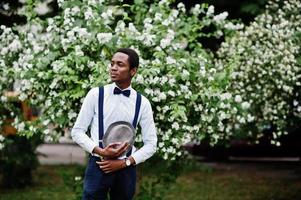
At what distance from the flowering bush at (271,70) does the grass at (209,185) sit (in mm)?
1446

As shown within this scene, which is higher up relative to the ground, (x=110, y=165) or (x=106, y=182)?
(x=110, y=165)

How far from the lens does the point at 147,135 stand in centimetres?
530

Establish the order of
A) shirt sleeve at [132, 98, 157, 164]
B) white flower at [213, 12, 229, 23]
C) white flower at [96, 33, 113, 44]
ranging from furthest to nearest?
white flower at [213, 12, 229, 23]
white flower at [96, 33, 113, 44]
shirt sleeve at [132, 98, 157, 164]

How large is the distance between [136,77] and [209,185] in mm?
8162

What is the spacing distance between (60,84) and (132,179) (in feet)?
9.18

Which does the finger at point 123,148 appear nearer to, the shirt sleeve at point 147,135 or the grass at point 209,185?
the shirt sleeve at point 147,135

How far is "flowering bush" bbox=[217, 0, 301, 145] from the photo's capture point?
10094 mm

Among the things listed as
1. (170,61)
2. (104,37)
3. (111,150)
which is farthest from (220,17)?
(111,150)

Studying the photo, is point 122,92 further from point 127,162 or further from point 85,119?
point 127,162

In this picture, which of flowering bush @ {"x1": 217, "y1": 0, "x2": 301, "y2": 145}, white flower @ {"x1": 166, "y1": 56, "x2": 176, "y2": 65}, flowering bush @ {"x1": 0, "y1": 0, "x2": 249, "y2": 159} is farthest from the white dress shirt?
flowering bush @ {"x1": 217, "y1": 0, "x2": 301, "y2": 145}

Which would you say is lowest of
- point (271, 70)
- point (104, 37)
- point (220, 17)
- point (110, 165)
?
point (110, 165)

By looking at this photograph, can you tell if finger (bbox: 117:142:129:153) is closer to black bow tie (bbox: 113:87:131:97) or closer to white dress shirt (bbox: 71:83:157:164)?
white dress shirt (bbox: 71:83:157:164)

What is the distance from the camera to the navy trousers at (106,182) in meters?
5.02

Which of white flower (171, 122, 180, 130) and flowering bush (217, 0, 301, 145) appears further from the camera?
flowering bush (217, 0, 301, 145)
